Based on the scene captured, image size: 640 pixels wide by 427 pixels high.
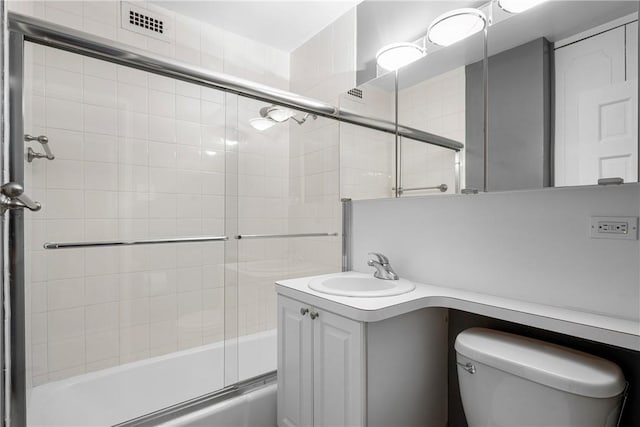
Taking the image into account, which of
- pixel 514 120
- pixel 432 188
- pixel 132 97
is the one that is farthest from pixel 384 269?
pixel 132 97

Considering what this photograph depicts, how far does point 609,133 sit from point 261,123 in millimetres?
1483

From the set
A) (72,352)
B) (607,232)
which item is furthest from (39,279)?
(607,232)

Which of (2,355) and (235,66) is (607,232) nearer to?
(2,355)

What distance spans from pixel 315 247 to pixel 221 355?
0.77 m

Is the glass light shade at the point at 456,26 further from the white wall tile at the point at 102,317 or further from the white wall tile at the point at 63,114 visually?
the white wall tile at the point at 102,317

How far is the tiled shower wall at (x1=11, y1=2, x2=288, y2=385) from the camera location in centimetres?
148

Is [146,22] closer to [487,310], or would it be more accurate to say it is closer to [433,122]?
[433,122]

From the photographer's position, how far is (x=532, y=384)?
0.93 m

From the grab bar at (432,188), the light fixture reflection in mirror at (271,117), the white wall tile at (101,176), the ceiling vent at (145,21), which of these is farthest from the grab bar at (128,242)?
the ceiling vent at (145,21)

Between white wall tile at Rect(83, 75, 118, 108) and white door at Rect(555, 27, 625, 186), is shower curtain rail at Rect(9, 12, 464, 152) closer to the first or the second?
white wall tile at Rect(83, 75, 118, 108)

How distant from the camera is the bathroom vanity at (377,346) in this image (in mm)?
1067

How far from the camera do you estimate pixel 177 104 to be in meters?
1.74

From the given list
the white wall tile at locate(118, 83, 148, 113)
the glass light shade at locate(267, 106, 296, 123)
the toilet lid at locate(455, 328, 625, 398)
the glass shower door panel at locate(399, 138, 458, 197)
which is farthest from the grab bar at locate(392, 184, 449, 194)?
the white wall tile at locate(118, 83, 148, 113)

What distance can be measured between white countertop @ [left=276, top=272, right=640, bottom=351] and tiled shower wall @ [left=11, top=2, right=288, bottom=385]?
71 centimetres
